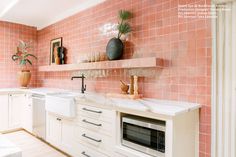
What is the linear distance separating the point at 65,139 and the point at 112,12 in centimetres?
201

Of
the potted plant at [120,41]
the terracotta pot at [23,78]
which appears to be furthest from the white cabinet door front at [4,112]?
the potted plant at [120,41]

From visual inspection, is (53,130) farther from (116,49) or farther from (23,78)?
(23,78)

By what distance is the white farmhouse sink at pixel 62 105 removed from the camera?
2.37 m

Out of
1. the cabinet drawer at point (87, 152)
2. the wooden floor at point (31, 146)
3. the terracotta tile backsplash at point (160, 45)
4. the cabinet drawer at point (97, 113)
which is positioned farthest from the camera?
the wooden floor at point (31, 146)

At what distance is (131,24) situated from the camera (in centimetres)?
243

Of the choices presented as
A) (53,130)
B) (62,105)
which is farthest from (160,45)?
(53,130)

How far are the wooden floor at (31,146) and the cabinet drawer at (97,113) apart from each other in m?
0.93

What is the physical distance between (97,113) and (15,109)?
251cm

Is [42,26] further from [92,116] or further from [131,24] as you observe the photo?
[92,116]

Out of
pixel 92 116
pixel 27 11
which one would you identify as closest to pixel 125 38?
pixel 92 116

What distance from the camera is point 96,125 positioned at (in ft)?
6.78

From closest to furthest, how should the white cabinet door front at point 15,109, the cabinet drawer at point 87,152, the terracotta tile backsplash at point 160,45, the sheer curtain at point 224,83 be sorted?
1. the sheer curtain at point 224,83
2. the terracotta tile backsplash at point 160,45
3. the cabinet drawer at point 87,152
4. the white cabinet door front at point 15,109

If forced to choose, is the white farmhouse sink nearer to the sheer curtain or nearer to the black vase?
the black vase

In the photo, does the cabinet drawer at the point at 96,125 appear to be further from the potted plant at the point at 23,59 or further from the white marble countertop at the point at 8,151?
the potted plant at the point at 23,59
